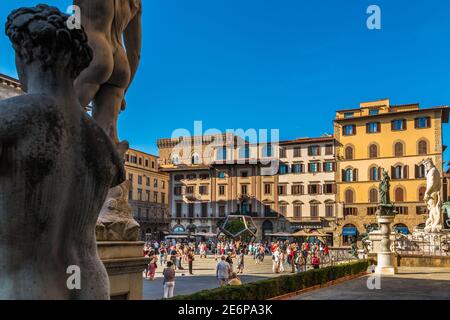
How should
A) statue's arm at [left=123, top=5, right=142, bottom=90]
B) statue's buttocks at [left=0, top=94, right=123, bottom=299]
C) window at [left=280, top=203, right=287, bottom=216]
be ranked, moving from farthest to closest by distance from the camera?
window at [left=280, top=203, right=287, bottom=216] → statue's arm at [left=123, top=5, right=142, bottom=90] → statue's buttocks at [left=0, top=94, right=123, bottom=299]

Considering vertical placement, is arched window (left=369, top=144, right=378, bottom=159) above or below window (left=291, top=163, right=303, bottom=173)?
above

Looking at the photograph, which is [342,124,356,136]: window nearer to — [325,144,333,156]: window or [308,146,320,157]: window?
[325,144,333,156]: window

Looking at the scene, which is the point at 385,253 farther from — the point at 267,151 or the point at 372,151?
the point at 267,151

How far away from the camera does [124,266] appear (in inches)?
175

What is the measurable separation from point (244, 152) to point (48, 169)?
72743 millimetres

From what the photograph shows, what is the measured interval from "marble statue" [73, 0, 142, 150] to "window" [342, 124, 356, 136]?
194 feet

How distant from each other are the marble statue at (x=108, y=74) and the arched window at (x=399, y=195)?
57267 millimetres

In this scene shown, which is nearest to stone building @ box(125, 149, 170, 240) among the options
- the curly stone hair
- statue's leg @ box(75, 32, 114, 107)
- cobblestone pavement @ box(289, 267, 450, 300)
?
cobblestone pavement @ box(289, 267, 450, 300)

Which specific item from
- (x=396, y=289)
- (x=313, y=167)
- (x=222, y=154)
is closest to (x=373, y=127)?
(x=313, y=167)

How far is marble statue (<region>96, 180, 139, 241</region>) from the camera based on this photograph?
4.37m

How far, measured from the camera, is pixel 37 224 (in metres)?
1.92
